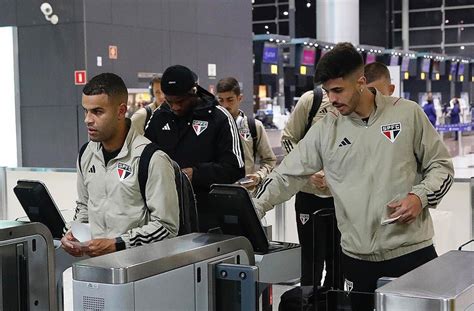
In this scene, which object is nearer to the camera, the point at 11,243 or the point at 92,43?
the point at 11,243

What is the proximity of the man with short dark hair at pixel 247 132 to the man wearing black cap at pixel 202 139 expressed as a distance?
1.55 metres

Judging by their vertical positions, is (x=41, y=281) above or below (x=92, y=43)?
below

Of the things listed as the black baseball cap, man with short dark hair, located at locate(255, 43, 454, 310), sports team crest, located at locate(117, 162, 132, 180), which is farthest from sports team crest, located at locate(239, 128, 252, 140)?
sports team crest, located at locate(117, 162, 132, 180)

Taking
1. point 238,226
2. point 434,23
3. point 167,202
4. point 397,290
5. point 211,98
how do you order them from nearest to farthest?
point 397,290
point 238,226
point 167,202
point 211,98
point 434,23

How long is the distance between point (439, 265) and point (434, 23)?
29.4 m

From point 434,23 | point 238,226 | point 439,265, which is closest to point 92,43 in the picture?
point 238,226

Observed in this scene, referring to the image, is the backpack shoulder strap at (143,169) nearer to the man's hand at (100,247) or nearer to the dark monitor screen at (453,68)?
the man's hand at (100,247)

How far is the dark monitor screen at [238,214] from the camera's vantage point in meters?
2.56

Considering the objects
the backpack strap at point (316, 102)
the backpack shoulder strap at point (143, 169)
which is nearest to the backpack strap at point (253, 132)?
the backpack strap at point (316, 102)

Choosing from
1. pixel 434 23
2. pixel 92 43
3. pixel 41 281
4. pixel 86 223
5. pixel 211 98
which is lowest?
pixel 41 281

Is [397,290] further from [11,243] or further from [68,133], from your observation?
[68,133]

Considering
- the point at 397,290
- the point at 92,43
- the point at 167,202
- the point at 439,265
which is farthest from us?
the point at 92,43

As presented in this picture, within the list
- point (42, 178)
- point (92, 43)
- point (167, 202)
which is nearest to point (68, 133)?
point (92, 43)

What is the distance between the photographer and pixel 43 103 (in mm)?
10328
